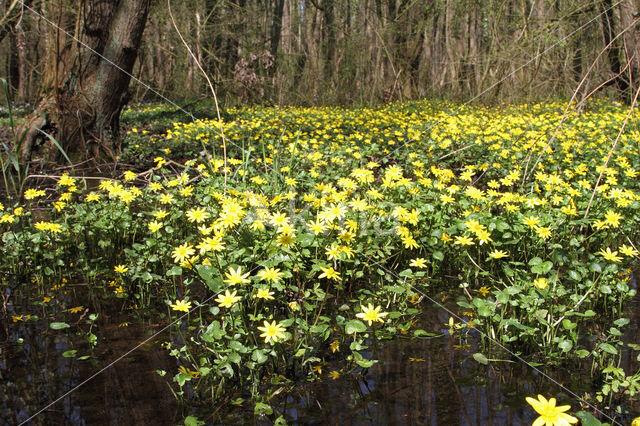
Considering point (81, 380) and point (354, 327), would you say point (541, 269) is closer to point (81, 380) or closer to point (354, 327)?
point (354, 327)

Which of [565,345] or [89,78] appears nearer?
[565,345]

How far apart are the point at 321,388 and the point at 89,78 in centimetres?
496

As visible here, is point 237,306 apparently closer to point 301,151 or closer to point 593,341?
point 593,341

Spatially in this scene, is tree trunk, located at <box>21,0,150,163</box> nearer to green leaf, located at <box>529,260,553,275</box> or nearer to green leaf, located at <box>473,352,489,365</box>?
green leaf, located at <box>529,260,553,275</box>

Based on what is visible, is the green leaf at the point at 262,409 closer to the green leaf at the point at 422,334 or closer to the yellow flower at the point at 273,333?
the yellow flower at the point at 273,333

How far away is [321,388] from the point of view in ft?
5.51

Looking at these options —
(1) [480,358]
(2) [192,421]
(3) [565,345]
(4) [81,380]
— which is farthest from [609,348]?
(4) [81,380]

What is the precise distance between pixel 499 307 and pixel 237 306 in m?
1.15

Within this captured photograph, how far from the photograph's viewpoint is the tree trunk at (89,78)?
512cm

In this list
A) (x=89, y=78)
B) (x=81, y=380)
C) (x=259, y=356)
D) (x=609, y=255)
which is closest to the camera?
(x=259, y=356)

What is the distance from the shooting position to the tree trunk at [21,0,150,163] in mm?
5117

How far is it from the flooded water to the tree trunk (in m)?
3.74

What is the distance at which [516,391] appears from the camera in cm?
165

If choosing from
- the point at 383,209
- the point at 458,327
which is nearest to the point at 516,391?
the point at 458,327
